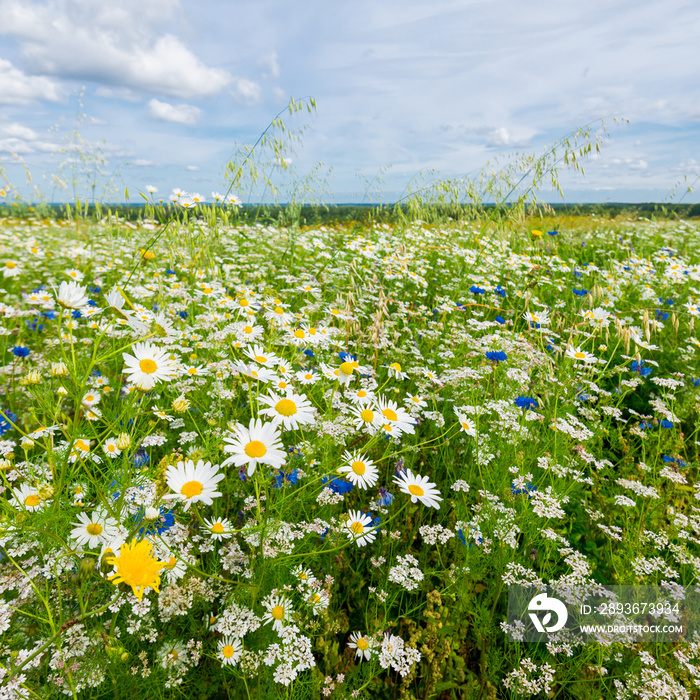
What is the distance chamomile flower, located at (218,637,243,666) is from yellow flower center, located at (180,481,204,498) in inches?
22.9

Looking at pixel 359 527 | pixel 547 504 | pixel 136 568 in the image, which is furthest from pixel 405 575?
pixel 136 568

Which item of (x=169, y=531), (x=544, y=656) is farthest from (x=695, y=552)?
(x=169, y=531)

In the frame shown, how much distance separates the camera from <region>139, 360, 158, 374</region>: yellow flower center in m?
1.38

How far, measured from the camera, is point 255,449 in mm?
1187

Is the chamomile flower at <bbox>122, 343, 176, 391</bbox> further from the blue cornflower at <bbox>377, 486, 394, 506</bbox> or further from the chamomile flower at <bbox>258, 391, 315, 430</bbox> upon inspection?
the blue cornflower at <bbox>377, 486, 394, 506</bbox>

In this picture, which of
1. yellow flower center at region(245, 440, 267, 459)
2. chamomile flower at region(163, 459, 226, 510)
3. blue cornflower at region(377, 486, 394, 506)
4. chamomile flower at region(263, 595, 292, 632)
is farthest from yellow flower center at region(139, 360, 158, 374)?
blue cornflower at region(377, 486, 394, 506)

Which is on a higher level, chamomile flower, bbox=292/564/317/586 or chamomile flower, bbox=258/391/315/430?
chamomile flower, bbox=258/391/315/430

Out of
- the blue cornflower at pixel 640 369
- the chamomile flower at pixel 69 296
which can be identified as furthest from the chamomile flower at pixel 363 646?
the blue cornflower at pixel 640 369

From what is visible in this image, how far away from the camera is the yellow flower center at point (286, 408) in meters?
1.43

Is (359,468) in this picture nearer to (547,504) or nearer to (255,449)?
(255,449)

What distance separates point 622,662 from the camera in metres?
1.60

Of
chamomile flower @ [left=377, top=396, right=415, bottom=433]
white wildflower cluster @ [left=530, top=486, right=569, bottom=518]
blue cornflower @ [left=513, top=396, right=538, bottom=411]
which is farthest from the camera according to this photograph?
blue cornflower @ [left=513, top=396, right=538, bottom=411]

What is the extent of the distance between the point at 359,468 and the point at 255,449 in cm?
47

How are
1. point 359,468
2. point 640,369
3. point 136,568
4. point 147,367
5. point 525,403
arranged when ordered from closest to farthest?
point 136,568, point 147,367, point 359,468, point 525,403, point 640,369
